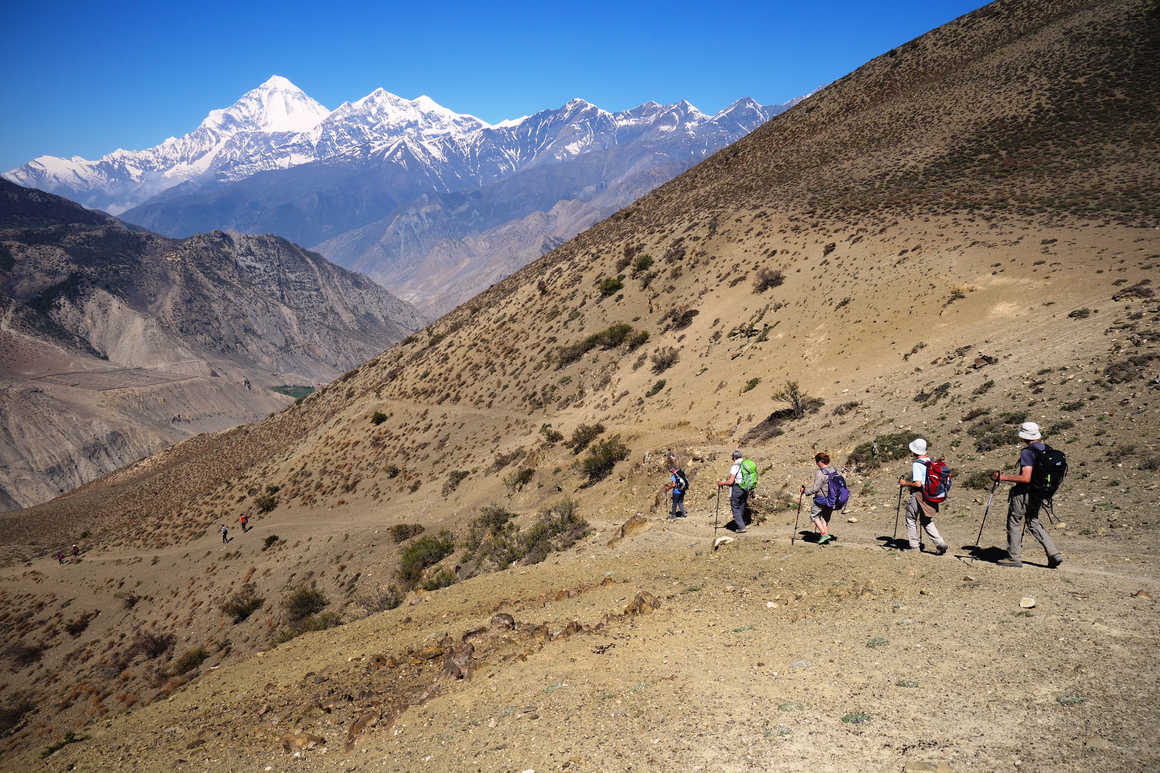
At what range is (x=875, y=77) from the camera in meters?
57.6

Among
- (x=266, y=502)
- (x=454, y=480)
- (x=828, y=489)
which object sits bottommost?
(x=266, y=502)

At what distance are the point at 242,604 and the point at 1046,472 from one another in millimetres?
28235

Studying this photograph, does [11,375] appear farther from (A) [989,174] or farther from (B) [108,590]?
(A) [989,174]

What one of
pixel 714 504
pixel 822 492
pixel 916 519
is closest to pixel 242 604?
pixel 714 504

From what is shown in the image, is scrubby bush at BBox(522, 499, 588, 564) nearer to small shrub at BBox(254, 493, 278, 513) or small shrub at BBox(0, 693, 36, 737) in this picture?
small shrub at BBox(0, 693, 36, 737)

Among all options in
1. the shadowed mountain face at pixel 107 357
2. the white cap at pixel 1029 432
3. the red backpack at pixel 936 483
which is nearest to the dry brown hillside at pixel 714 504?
the red backpack at pixel 936 483

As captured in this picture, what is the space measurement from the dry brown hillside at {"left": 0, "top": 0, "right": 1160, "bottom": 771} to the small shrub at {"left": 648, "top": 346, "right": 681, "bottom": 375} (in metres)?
0.31

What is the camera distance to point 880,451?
15.6 meters

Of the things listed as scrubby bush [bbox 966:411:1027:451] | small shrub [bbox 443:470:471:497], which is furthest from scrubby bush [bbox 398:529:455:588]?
scrubby bush [bbox 966:411:1027:451]

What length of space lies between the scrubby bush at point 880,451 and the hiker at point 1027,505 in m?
6.00

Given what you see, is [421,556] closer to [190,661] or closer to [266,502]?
[190,661]

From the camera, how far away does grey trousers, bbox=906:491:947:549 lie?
33.3 ft

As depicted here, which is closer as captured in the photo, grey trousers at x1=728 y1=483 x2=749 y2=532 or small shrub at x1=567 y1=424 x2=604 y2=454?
grey trousers at x1=728 y1=483 x2=749 y2=532

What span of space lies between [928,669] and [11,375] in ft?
561
